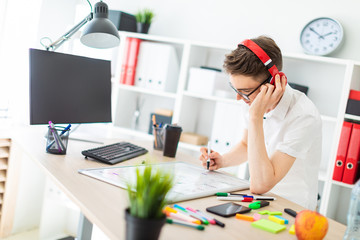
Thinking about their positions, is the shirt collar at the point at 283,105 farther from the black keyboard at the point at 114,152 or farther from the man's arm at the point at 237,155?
the black keyboard at the point at 114,152

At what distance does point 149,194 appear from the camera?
674 mm

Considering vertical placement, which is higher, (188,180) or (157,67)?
(157,67)

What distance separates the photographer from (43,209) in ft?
9.37

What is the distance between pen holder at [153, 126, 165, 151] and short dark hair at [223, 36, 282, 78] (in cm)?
57

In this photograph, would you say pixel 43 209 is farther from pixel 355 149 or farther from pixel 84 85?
pixel 355 149

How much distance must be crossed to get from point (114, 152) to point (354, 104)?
62.0 inches

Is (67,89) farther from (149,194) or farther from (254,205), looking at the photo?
(149,194)

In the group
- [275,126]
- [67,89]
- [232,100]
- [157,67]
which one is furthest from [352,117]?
[67,89]

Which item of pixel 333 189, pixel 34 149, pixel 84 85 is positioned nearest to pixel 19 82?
pixel 84 85

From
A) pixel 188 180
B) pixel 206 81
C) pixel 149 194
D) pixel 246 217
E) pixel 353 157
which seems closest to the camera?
pixel 149 194

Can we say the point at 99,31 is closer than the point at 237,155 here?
Yes

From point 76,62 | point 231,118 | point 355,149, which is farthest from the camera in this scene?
point 231,118

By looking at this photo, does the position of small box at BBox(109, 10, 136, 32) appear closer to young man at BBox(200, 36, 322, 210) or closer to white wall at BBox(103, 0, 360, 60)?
white wall at BBox(103, 0, 360, 60)

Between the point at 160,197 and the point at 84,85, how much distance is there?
1.31 m
